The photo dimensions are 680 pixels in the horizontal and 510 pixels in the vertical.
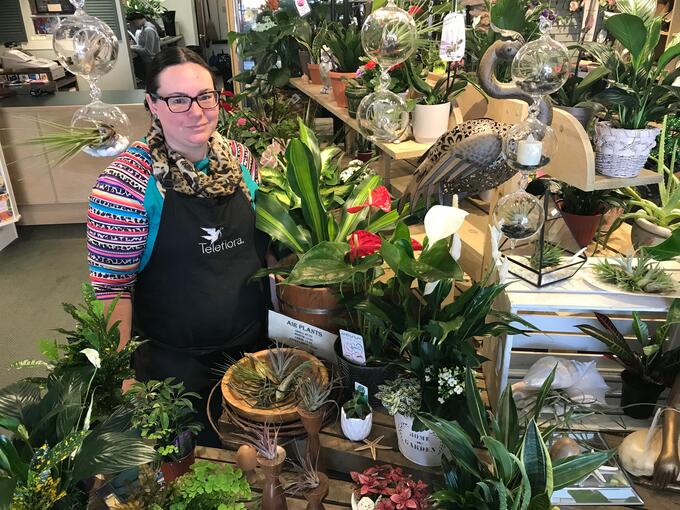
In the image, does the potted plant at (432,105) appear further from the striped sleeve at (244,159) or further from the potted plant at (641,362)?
the potted plant at (641,362)

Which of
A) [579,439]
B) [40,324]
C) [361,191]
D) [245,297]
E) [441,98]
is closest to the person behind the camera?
[579,439]

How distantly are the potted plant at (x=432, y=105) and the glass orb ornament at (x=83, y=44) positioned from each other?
3.22 feet

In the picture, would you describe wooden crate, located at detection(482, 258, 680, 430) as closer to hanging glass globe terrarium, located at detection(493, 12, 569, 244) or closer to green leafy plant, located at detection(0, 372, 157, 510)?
hanging glass globe terrarium, located at detection(493, 12, 569, 244)

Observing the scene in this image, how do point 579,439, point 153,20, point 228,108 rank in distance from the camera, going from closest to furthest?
point 579,439, point 228,108, point 153,20

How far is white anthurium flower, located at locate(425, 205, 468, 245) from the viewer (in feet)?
3.66

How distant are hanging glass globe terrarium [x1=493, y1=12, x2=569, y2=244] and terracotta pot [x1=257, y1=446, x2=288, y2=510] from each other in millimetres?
699

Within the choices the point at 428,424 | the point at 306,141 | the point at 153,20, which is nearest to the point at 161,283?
the point at 306,141

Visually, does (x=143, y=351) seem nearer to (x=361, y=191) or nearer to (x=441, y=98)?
(x=361, y=191)

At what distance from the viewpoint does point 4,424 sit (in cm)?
95

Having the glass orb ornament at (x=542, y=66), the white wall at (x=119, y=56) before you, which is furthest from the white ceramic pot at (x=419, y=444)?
the white wall at (x=119, y=56)

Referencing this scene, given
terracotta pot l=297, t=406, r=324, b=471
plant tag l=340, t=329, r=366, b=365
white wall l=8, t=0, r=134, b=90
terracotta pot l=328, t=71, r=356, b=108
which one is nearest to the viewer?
terracotta pot l=297, t=406, r=324, b=471

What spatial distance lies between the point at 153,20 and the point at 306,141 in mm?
7759

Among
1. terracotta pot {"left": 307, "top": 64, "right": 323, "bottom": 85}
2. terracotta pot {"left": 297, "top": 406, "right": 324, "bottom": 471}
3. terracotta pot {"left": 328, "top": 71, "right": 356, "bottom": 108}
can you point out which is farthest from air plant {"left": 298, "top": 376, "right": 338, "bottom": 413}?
terracotta pot {"left": 307, "top": 64, "right": 323, "bottom": 85}

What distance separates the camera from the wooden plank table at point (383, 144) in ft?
5.97
